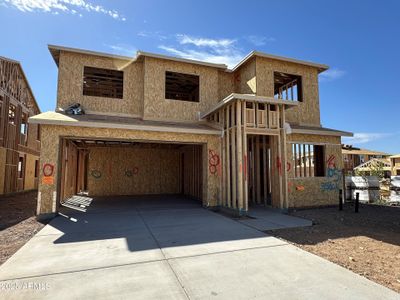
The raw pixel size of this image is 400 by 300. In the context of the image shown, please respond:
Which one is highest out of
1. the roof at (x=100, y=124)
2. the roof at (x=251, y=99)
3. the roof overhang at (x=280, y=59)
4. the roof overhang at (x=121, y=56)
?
the roof overhang at (x=280, y=59)

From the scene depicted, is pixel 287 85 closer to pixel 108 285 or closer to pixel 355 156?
pixel 108 285

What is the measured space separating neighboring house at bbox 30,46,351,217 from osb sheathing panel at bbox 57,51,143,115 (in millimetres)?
42

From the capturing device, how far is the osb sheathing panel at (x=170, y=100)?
35.8 ft

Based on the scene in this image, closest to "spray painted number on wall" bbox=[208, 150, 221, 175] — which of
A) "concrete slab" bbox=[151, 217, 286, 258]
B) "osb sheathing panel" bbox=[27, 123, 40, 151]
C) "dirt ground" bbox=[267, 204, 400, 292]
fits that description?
"concrete slab" bbox=[151, 217, 286, 258]

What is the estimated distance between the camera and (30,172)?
19.6 m

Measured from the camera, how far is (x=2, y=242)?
5523 mm

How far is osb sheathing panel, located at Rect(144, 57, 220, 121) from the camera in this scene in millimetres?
10914

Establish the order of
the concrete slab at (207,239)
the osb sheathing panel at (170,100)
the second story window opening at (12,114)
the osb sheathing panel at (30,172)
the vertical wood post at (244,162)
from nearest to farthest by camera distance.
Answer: the concrete slab at (207,239) < the vertical wood post at (244,162) < the osb sheathing panel at (170,100) < the second story window opening at (12,114) < the osb sheathing panel at (30,172)

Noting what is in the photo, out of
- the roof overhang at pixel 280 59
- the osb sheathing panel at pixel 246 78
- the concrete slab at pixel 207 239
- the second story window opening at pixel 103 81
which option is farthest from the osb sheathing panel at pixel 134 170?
the concrete slab at pixel 207 239

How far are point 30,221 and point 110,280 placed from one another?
5887 millimetres

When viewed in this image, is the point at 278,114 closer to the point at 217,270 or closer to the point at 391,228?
the point at 391,228

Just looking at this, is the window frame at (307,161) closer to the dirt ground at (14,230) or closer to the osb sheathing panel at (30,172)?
the dirt ground at (14,230)

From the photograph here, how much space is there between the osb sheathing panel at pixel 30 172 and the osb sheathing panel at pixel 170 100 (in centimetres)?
1392

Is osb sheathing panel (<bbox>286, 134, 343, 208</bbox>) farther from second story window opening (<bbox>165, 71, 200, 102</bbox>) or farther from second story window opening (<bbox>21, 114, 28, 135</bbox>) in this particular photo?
second story window opening (<bbox>21, 114, 28, 135</bbox>)
